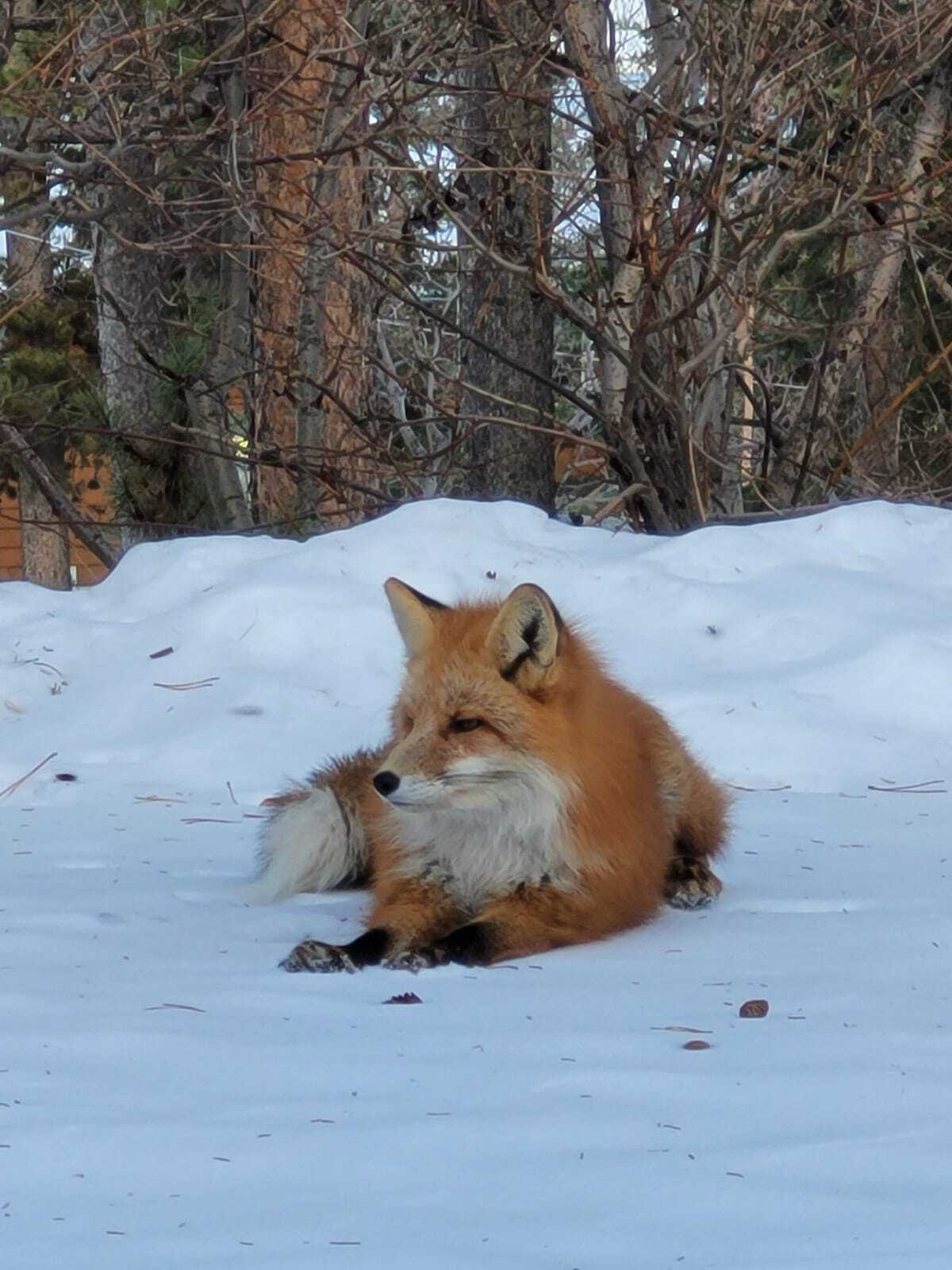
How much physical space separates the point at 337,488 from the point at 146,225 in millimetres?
1765

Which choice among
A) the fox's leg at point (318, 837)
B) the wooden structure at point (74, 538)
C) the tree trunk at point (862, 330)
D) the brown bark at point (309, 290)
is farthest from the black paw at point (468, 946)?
the wooden structure at point (74, 538)

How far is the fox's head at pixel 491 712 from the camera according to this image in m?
3.41

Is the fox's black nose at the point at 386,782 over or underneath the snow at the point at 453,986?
over

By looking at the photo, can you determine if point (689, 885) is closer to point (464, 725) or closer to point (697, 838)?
point (697, 838)

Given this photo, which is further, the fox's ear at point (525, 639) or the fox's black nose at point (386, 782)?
the fox's ear at point (525, 639)

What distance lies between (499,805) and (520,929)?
281 mm

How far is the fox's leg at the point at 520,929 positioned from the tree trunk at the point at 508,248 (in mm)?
4537

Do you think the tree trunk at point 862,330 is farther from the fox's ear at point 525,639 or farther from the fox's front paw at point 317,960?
the fox's front paw at point 317,960

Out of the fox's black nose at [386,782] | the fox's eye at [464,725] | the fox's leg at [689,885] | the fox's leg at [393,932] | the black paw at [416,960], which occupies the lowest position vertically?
the fox's leg at [689,885]

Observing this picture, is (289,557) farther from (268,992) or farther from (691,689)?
(268,992)

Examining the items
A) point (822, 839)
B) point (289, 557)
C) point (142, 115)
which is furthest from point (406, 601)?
point (142, 115)

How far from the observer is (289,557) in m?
6.80

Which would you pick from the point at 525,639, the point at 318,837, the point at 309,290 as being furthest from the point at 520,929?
the point at 309,290

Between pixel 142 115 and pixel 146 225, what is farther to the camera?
pixel 146 225
